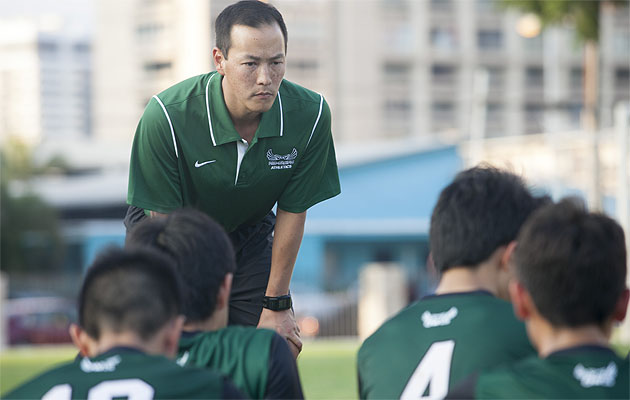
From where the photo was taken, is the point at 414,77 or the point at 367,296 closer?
the point at 367,296

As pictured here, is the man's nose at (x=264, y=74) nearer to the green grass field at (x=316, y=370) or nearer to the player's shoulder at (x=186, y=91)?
the player's shoulder at (x=186, y=91)

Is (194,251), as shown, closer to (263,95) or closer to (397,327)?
(397,327)

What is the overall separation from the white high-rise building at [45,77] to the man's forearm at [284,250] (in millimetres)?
129401

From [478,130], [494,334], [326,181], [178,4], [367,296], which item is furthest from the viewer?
[178,4]

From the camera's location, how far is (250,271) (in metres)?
5.41

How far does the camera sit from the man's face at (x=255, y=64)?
4668mm

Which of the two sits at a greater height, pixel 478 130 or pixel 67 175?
pixel 478 130

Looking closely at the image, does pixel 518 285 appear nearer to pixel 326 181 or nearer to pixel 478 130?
pixel 326 181

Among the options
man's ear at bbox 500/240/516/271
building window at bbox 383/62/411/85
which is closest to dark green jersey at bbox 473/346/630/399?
man's ear at bbox 500/240/516/271

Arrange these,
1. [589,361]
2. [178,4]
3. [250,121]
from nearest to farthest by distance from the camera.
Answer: [589,361], [250,121], [178,4]

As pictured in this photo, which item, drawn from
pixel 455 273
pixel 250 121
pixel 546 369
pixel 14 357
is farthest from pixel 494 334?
pixel 14 357

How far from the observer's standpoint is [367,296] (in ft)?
71.1

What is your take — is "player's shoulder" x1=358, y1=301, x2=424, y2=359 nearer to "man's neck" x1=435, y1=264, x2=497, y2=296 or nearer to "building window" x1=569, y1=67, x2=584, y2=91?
"man's neck" x1=435, y1=264, x2=497, y2=296

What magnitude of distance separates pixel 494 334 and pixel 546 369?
0.53 m
